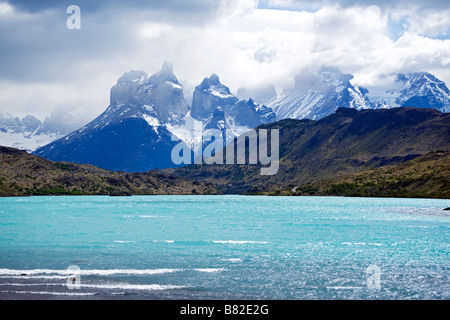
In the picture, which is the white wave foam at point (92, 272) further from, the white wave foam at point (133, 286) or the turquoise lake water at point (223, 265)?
the white wave foam at point (133, 286)

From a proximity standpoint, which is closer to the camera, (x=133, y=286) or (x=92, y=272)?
(x=133, y=286)

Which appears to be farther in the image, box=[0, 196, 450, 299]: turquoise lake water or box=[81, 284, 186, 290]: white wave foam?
box=[81, 284, 186, 290]: white wave foam

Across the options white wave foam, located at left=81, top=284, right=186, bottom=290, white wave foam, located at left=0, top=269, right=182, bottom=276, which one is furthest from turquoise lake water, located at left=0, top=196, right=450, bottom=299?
white wave foam, located at left=0, top=269, right=182, bottom=276

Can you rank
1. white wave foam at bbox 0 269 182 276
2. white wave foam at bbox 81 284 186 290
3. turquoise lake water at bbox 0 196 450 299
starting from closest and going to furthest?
turquoise lake water at bbox 0 196 450 299, white wave foam at bbox 81 284 186 290, white wave foam at bbox 0 269 182 276

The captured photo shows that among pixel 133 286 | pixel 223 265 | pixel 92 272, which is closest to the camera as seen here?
pixel 133 286

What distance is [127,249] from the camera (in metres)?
69.7

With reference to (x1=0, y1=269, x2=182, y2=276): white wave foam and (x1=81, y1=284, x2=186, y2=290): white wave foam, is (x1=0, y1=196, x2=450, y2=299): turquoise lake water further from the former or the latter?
(x1=0, y1=269, x2=182, y2=276): white wave foam

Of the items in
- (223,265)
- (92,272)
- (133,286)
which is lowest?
(133,286)

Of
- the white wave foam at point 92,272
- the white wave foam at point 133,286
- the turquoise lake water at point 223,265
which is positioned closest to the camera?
the turquoise lake water at point 223,265

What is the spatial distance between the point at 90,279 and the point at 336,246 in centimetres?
4228

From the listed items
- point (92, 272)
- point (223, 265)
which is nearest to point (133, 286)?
point (92, 272)

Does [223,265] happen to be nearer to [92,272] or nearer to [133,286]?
[133,286]

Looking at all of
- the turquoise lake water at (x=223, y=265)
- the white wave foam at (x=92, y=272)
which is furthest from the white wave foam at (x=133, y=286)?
the white wave foam at (x=92, y=272)
